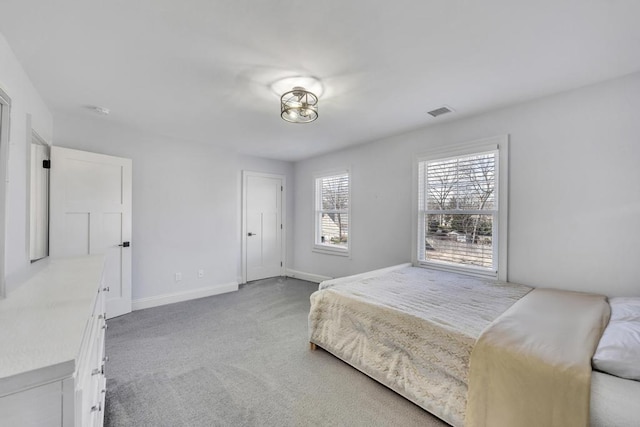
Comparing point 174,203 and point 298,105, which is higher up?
point 298,105

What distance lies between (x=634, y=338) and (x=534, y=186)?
169 cm

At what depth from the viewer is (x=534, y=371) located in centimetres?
133

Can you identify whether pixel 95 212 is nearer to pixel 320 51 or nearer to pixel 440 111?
pixel 320 51

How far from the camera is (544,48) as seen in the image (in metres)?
1.86

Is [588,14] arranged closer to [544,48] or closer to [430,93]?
[544,48]

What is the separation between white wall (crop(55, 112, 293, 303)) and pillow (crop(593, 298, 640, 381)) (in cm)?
435

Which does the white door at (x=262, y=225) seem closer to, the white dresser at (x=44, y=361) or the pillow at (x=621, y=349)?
the white dresser at (x=44, y=361)

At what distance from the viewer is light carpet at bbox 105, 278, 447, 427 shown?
1.75 meters

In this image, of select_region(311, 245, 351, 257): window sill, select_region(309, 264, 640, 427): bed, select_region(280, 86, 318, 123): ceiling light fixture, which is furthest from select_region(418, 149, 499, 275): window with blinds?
select_region(280, 86, 318, 123): ceiling light fixture

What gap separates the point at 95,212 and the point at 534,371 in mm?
4216

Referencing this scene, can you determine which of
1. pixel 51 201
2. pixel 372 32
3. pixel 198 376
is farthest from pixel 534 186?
pixel 51 201

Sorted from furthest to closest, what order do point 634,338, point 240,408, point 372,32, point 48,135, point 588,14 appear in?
point 48,135, point 240,408, point 372,32, point 588,14, point 634,338

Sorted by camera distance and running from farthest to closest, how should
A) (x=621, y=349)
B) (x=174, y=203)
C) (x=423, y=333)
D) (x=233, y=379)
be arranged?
1. (x=174, y=203)
2. (x=233, y=379)
3. (x=423, y=333)
4. (x=621, y=349)

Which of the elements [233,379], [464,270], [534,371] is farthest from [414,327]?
[464,270]
